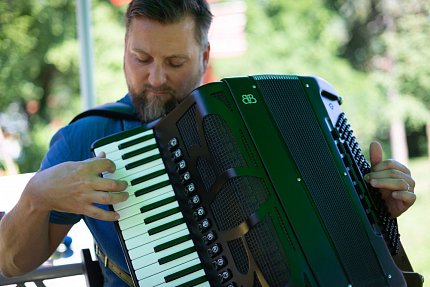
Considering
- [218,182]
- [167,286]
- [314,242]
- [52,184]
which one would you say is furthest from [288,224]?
[52,184]

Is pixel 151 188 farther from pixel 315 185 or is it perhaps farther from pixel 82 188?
pixel 315 185

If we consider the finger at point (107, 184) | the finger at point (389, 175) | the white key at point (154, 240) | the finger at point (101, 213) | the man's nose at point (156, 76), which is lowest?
the finger at point (389, 175)

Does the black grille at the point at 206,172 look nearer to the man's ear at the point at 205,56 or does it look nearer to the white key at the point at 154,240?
the white key at the point at 154,240

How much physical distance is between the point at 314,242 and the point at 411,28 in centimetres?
836

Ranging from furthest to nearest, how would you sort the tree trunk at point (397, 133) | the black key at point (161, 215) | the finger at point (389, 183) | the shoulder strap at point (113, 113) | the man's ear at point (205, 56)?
1. the tree trunk at point (397, 133)
2. the man's ear at point (205, 56)
3. the shoulder strap at point (113, 113)
4. the finger at point (389, 183)
5. the black key at point (161, 215)

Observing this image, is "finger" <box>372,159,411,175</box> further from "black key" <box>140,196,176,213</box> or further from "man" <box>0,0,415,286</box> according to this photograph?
"black key" <box>140,196,176,213</box>

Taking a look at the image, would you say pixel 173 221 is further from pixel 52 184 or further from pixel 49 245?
pixel 49 245

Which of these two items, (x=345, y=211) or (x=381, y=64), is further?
(x=381, y=64)

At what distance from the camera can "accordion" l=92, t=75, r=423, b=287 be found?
1.43 meters

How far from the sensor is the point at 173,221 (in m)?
1.52

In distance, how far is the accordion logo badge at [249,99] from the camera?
5.00 feet

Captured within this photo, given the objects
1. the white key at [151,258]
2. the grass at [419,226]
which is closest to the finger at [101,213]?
the white key at [151,258]

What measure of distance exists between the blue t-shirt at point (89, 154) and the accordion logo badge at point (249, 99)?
17.8 inches

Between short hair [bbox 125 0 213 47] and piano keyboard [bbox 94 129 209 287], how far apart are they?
435mm
